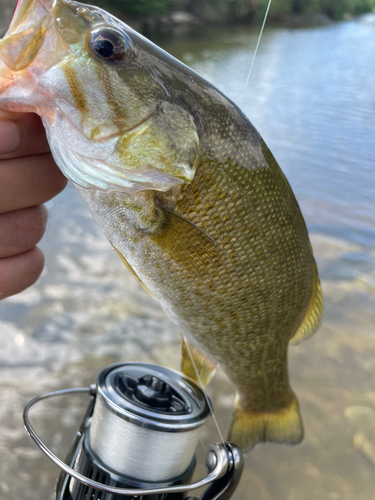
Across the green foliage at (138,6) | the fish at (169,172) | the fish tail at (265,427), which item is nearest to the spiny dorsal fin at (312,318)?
the fish at (169,172)

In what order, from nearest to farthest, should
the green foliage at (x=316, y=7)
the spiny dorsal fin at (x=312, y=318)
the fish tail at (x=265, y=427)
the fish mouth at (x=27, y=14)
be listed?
the fish mouth at (x=27, y=14) → the spiny dorsal fin at (x=312, y=318) → the fish tail at (x=265, y=427) → the green foliage at (x=316, y=7)

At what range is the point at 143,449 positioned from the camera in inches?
36.6

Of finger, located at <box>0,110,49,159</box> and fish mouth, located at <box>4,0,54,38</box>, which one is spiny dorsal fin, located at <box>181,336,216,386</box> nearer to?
finger, located at <box>0,110,49,159</box>

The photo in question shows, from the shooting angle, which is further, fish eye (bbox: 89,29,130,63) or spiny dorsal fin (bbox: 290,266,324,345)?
spiny dorsal fin (bbox: 290,266,324,345)

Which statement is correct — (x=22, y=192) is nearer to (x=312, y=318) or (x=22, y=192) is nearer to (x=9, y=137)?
(x=9, y=137)

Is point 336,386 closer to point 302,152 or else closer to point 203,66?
point 302,152

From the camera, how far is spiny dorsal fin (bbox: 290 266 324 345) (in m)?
1.15

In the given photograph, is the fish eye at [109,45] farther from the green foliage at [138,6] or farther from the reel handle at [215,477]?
the green foliage at [138,6]

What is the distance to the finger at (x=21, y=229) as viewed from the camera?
2.62 feet

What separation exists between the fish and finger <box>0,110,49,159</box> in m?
0.03

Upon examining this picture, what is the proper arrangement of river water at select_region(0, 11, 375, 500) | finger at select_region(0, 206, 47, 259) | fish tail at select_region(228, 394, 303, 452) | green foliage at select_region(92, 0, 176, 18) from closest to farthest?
finger at select_region(0, 206, 47, 259) → fish tail at select_region(228, 394, 303, 452) → river water at select_region(0, 11, 375, 500) → green foliage at select_region(92, 0, 176, 18)

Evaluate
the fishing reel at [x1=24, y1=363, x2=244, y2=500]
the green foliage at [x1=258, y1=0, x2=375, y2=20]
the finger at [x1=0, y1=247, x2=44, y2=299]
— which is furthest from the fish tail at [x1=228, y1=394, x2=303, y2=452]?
the green foliage at [x1=258, y1=0, x2=375, y2=20]

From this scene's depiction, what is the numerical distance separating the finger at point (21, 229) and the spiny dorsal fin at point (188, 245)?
233 mm

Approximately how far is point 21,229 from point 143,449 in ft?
1.84
